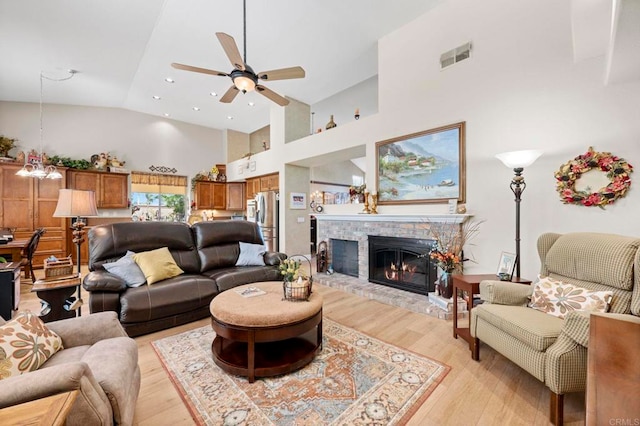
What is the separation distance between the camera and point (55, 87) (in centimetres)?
548

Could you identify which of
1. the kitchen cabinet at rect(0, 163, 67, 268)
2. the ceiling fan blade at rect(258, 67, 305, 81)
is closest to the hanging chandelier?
the kitchen cabinet at rect(0, 163, 67, 268)

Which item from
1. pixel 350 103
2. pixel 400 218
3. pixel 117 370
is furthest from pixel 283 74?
pixel 350 103

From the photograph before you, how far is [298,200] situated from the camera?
6559 mm

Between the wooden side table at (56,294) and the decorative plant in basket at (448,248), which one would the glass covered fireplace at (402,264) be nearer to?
the decorative plant in basket at (448,248)

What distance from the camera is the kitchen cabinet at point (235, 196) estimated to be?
8414 millimetres

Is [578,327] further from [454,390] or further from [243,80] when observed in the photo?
[243,80]

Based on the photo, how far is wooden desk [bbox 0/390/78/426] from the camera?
719 mm

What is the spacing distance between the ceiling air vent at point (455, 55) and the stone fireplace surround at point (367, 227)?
2117 mm

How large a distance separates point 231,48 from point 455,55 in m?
2.96

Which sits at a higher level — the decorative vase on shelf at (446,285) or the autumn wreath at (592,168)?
the autumn wreath at (592,168)

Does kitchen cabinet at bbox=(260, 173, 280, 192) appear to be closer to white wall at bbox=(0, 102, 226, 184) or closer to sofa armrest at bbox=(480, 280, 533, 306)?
white wall at bbox=(0, 102, 226, 184)

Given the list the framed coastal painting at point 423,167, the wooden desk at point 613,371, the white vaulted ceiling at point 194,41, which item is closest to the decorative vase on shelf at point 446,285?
the framed coastal painting at point 423,167

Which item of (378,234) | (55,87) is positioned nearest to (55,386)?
(378,234)

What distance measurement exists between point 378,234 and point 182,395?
3267 millimetres
